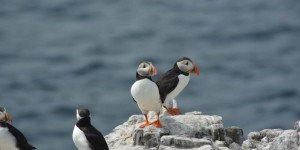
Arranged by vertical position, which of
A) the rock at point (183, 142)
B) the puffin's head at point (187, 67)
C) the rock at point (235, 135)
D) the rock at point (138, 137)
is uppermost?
the puffin's head at point (187, 67)

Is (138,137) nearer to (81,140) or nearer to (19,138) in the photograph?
(81,140)

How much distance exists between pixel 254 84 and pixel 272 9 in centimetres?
693

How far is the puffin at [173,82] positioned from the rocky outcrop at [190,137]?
438mm

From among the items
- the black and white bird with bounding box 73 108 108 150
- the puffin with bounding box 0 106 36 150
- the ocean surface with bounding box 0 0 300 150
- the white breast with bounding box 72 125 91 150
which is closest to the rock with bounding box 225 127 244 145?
the black and white bird with bounding box 73 108 108 150

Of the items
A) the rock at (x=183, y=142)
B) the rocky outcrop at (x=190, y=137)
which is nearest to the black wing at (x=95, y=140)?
the rocky outcrop at (x=190, y=137)

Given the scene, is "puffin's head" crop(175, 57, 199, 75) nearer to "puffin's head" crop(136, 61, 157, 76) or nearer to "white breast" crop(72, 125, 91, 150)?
"puffin's head" crop(136, 61, 157, 76)

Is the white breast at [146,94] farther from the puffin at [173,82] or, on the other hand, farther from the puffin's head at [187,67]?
the puffin's head at [187,67]

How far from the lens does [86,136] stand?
44.9ft

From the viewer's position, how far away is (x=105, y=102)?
100 ft

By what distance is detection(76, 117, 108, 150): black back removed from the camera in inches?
529

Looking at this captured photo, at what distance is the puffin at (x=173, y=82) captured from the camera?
15.1 meters

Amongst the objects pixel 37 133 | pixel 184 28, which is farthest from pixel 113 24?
pixel 37 133

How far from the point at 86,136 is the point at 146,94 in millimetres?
1358

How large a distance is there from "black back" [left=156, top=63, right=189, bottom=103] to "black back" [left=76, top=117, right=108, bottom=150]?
5.32 ft
